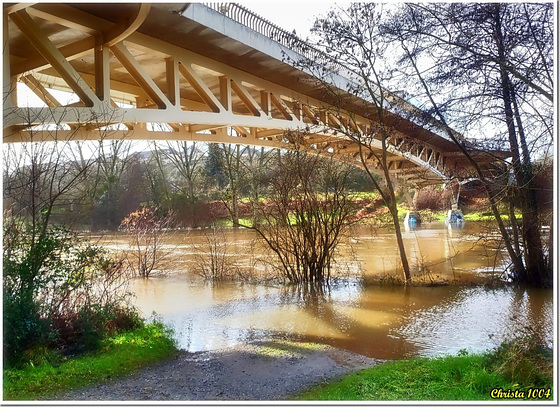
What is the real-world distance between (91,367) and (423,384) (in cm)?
205

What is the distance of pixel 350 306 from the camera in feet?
17.3

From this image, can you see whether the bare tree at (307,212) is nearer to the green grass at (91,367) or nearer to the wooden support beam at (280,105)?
the wooden support beam at (280,105)

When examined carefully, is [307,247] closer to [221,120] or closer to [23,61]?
[221,120]

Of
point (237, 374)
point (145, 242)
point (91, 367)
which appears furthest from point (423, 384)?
point (145, 242)

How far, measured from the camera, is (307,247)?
659 centimetres

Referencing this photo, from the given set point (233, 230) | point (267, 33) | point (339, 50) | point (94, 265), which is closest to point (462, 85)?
point (339, 50)

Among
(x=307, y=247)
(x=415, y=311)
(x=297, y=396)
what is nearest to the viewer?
(x=297, y=396)

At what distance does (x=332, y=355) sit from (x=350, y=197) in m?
3.40

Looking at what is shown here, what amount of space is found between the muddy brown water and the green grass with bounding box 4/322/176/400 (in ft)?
1.28

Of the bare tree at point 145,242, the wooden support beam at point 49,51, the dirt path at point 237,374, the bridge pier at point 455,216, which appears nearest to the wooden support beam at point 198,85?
the wooden support beam at point 49,51

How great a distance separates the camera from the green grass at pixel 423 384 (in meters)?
2.47

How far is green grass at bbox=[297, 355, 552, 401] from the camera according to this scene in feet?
8.11

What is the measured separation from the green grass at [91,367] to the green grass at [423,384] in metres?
1.26

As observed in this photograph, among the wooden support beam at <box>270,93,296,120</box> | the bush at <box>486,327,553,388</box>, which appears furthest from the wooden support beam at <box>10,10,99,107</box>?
the bush at <box>486,327,553,388</box>
